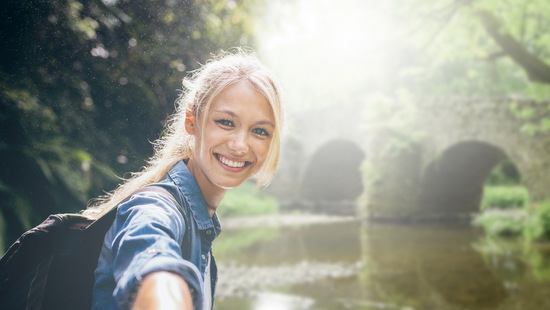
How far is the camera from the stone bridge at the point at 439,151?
37.8 ft

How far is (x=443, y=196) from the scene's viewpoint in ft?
48.8

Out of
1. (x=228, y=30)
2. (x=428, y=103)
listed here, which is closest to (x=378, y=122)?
(x=428, y=103)

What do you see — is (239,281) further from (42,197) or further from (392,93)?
(392,93)

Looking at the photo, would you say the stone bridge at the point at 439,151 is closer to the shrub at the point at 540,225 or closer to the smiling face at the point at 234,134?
the shrub at the point at 540,225

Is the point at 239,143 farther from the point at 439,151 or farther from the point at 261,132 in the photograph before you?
the point at 439,151

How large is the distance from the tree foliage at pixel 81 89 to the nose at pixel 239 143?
49cm

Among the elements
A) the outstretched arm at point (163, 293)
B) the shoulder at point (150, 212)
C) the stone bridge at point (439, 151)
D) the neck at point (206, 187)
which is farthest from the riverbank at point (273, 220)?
the outstretched arm at point (163, 293)

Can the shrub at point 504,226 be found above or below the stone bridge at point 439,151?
below

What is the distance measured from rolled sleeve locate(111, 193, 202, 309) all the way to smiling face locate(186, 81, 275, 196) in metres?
0.16

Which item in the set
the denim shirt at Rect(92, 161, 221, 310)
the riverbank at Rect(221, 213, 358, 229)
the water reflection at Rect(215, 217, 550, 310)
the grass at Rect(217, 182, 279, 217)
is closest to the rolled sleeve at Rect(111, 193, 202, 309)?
the denim shirt at Rect(92, 161, 221, 310)

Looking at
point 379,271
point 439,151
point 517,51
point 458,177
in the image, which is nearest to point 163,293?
point 379,271

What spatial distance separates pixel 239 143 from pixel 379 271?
6.45 meters

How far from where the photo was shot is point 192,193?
985mm

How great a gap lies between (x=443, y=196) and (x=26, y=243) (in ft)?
50.5
